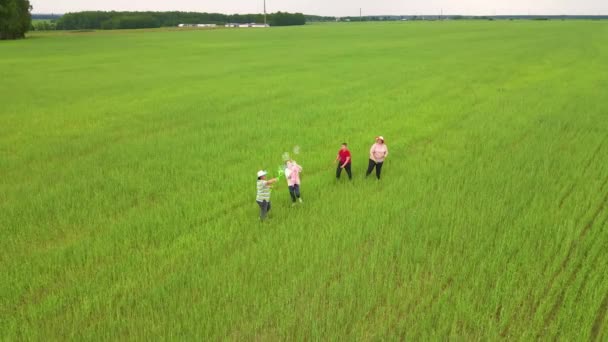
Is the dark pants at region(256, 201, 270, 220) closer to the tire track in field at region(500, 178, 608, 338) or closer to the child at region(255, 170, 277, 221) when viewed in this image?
the child at region(255, 170, 277, 221)

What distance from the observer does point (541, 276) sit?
5.68m

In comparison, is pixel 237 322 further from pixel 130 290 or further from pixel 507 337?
pixel 507 337

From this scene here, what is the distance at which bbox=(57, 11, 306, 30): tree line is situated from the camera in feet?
366

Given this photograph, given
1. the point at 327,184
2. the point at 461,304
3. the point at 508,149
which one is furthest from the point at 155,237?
the point at 508,149

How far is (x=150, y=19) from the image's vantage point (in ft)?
380

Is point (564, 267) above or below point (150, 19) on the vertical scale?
below

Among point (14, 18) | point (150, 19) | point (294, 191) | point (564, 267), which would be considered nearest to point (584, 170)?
point (564, 267)

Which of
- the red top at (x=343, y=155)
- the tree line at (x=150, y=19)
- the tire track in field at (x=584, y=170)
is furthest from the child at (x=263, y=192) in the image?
the tree line at (x=150, y=19)

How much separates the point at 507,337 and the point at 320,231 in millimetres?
3092

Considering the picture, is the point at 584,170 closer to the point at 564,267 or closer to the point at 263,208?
the point at 564,267

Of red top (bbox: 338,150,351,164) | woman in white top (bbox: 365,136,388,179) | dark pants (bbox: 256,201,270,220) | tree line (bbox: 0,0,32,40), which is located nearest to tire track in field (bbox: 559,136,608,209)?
woman in white top (bbox: 365,136,388,179)

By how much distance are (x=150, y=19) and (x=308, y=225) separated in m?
124

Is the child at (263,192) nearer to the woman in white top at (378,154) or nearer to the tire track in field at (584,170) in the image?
Answer: the woman in white top at (378,154)

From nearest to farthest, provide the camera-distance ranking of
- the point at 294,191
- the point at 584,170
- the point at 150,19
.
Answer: the point at 294,191, the point at 584,170, the point at 150,19
